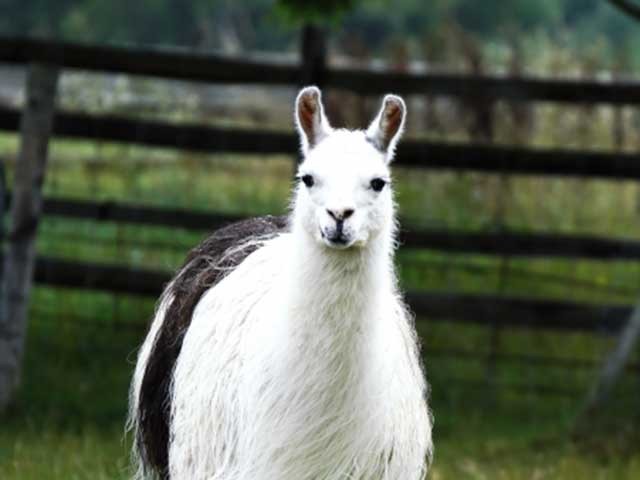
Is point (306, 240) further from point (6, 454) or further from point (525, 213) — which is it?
point (525, 213)

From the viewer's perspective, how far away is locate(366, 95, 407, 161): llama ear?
5.34 metres

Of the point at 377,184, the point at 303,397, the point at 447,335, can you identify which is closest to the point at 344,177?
the point at 377,184

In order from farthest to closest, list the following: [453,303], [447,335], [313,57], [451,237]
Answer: [447,335], [451,237], [313,57], [453,303]

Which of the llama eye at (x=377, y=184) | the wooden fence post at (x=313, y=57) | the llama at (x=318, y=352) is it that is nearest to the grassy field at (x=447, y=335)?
the llama at (x=318, y=352)

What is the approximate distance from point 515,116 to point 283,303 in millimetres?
9877

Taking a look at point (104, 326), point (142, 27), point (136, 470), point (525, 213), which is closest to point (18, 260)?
point (104, 326)

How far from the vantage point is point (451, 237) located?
1071 centimetres

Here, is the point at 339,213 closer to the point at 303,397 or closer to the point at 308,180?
the point at 308,180

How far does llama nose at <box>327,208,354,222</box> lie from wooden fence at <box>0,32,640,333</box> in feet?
17.9

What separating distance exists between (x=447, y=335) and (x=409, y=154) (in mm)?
1745

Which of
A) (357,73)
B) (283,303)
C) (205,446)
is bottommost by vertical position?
(205,446)

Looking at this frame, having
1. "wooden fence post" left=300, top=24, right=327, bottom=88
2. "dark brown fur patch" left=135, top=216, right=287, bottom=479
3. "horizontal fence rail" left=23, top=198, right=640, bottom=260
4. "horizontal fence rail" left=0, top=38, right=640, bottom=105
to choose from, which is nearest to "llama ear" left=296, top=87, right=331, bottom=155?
"dark brown fur patch" left=135, top=216, right=287, bottom=479

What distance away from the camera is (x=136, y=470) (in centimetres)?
633

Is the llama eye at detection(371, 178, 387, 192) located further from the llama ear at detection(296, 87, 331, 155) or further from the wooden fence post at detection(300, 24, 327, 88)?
the wooden fence post at detection(300, 24, 327, 88)
